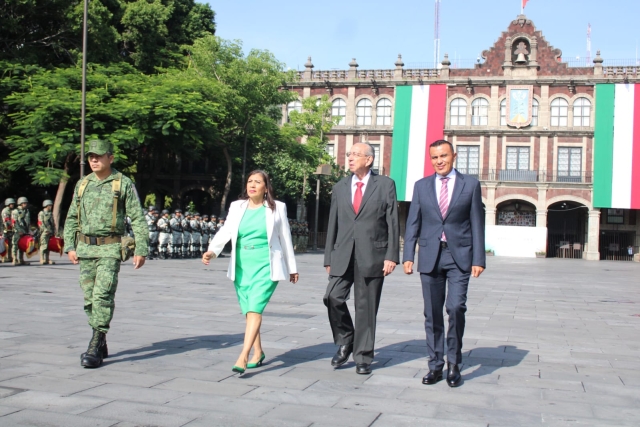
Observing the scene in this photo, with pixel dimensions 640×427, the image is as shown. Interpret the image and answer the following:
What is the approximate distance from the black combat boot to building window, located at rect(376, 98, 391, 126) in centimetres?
4458

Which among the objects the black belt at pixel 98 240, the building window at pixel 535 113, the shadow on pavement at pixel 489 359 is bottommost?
the shadow on pavement at pixel 489 359

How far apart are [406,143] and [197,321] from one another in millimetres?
36039

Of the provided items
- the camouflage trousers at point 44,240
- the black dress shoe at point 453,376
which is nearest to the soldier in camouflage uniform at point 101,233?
the black dress shoe at point 453,376

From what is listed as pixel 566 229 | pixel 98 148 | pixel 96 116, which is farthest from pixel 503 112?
pixel 98 148

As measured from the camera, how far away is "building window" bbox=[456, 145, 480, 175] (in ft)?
156

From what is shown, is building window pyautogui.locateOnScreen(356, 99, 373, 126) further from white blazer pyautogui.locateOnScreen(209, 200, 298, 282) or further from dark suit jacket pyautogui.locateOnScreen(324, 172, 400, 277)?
white blazer pyautogui.locateOnScreen(209, 200, 298, 282)

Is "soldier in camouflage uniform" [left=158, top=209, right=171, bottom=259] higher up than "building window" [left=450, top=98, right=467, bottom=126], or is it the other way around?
"building window" [left=450, top=98, right=467, bottom=126]

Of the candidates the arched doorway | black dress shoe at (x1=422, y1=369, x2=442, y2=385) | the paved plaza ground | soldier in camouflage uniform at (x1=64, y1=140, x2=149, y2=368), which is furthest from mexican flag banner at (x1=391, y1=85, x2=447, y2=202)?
black dress shoe at (x1=422, y1=369, x2=442, y2=385)

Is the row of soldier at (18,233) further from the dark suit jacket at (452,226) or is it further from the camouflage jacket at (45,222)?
the dark suit jacket at (452,226)

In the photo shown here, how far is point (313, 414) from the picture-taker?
15.5 feet

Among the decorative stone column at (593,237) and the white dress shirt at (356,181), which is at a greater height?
the white dress shirt at (356,181)

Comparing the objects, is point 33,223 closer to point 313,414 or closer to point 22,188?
point 22,188

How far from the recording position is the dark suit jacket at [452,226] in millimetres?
5934

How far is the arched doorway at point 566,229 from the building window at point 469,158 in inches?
212
